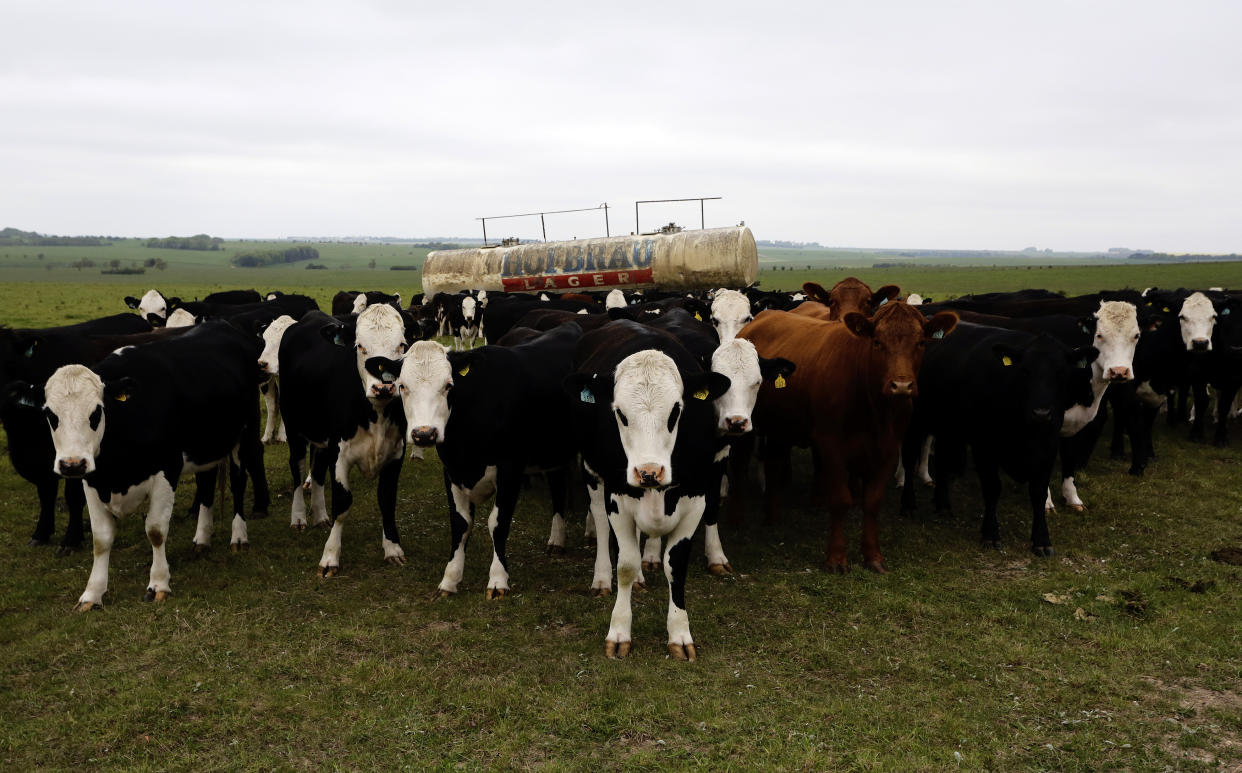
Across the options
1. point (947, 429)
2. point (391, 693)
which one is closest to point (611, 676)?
point (391, 693)

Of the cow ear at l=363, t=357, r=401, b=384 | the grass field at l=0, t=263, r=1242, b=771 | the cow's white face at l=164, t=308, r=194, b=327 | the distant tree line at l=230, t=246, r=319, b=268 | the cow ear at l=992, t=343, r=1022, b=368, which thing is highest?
the distant tree line at l=230, t=246, r=319, b=268

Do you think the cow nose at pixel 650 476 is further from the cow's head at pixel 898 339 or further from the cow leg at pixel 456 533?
the cow's head at pixel 898 339

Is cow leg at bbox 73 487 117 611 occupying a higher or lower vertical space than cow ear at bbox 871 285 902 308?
lower

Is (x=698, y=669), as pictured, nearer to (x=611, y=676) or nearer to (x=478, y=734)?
(x=611, y=676)

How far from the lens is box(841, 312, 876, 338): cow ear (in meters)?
7.80

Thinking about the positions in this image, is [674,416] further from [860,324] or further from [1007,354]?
[1007,354]

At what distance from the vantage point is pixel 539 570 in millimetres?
8086

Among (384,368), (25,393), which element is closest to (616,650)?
(384,368)

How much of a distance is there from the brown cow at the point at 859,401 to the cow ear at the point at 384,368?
3.46 meters

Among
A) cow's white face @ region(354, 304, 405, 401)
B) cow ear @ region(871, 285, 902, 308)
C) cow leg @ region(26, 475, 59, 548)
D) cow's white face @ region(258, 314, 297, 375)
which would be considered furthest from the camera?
cow ear @ region(871, 285, 902, 308)

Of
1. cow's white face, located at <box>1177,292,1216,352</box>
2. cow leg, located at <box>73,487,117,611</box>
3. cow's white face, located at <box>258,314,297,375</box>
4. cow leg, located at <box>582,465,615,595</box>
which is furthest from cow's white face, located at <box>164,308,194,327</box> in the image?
cow's white face, located at <box>1177,292,1216,352</box>

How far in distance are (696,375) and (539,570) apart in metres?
2.85

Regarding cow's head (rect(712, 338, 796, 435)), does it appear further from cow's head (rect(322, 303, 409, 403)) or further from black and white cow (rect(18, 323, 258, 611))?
black and white cow (rect(18, 323, 258, 611))

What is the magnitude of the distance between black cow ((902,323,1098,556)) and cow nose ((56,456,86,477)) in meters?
8.00
